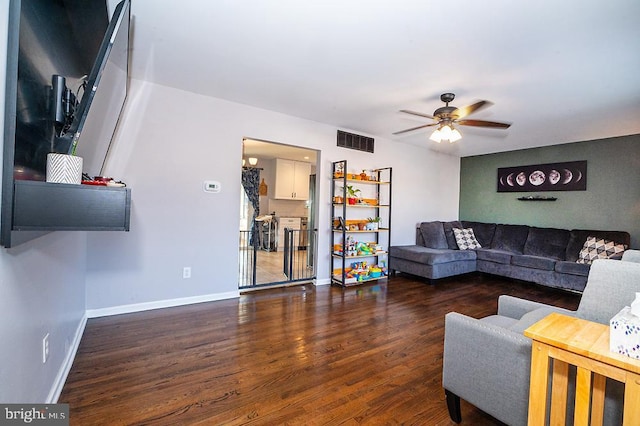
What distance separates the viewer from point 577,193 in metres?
4.93

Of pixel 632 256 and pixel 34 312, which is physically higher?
pixel 632 256

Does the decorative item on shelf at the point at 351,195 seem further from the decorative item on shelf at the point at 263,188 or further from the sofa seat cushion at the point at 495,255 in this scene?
the decorative item on shelf at the point at 263,188

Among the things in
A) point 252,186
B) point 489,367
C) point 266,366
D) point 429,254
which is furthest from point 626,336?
point 252,186

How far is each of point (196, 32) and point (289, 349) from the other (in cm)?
261

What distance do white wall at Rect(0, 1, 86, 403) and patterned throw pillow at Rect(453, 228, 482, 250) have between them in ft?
18.3

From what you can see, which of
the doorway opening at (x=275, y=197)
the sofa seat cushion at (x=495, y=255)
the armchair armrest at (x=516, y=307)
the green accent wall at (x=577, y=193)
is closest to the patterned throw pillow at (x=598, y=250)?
the green accent wall at (x=577, y=193)

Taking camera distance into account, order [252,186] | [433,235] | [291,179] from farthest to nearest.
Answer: [291,179] < [252,186] < [433,235]

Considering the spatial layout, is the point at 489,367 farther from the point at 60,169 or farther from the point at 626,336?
the point at 60,169

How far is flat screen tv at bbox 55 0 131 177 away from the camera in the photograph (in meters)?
1.32

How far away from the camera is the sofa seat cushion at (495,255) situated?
4.93m

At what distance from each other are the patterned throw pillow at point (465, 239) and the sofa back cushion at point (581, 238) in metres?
1.37

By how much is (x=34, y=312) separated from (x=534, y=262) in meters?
5.82

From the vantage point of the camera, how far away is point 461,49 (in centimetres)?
226

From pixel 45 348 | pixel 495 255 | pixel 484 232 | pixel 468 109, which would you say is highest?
pixel 468 109
